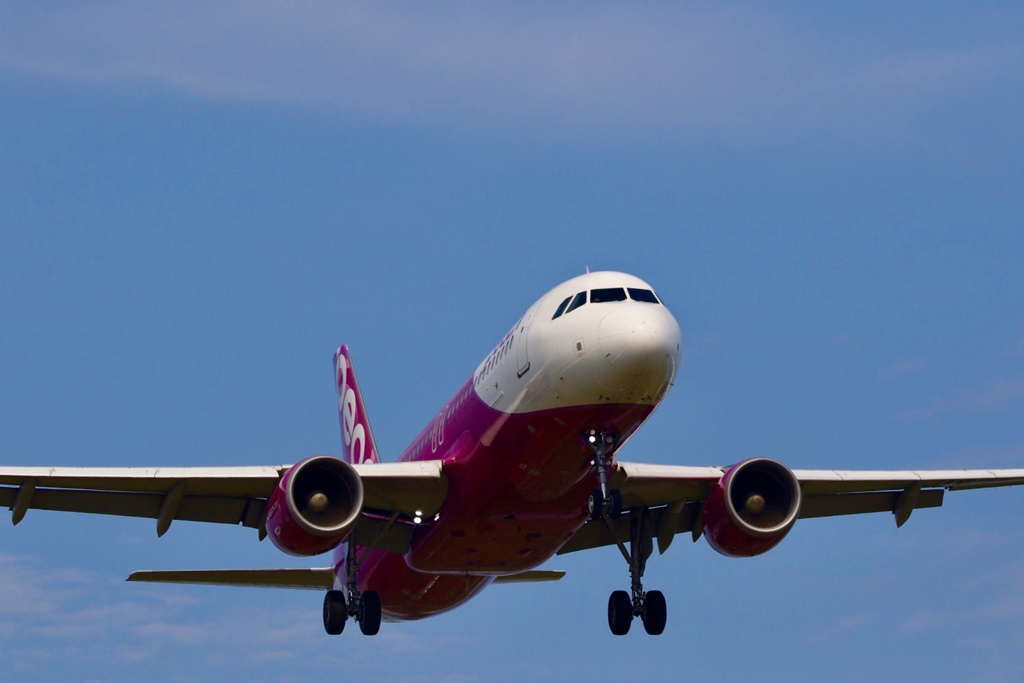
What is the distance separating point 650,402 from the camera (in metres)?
28.0

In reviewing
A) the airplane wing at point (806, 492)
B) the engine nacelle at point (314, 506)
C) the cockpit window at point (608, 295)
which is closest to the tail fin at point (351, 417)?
the airplane wing at point (806, 492)

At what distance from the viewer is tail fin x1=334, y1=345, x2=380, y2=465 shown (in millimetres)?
42344

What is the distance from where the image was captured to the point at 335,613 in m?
32.9

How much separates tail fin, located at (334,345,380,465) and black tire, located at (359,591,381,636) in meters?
8.31

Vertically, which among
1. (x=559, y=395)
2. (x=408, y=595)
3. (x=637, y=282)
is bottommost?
(x=408, y=595)

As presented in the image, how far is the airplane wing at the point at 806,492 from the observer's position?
32.6 meters

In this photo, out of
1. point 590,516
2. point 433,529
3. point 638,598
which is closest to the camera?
point 590,516

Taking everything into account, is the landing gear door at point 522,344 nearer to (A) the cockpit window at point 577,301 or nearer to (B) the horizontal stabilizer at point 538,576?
(A) the cockpit window at point 577,301

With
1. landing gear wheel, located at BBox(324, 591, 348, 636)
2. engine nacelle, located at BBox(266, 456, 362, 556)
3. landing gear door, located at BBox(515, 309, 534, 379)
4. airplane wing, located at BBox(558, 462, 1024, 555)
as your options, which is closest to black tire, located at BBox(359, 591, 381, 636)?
landing gear wheel, located at BBox(324, 591, 348, 636)

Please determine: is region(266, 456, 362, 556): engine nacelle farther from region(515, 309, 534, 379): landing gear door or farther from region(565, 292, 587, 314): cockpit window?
region(565, 292, 587, 314): cockpit window

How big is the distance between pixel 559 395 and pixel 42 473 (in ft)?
32.7

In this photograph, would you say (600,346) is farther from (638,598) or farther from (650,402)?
(638,598)

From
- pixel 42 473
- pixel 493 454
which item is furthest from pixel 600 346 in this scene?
pixel 42 473

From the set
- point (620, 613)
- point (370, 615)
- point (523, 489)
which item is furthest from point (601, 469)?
point (370, 615)
